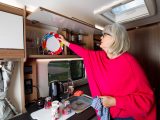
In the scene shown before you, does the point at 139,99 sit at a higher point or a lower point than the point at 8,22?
lower

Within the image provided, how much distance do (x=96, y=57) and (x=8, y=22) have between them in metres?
0.79

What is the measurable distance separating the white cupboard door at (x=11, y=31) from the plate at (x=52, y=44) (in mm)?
386

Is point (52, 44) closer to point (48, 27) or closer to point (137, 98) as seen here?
point (48, 27)

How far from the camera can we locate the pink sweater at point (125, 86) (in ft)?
3.03

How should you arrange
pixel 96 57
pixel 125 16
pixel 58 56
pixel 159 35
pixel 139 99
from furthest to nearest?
pixel 159 35, pixel 125 16, pixel 58 56, pixel 96 57, pixel 139 99

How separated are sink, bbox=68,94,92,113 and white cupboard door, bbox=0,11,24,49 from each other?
2.61 feet

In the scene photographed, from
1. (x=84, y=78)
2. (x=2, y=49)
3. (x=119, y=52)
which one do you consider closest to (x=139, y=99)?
(x=119, y=52)

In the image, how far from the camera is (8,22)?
38.9 inches

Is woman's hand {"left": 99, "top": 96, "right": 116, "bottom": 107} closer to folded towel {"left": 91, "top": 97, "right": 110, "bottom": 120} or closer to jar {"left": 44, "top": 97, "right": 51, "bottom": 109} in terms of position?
folded towel {"left": 91, "top": 97, "right": 110, "bottom": 120}

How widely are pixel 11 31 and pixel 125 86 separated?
0.98m

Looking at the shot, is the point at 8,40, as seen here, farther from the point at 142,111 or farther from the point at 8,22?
the point at 142,111

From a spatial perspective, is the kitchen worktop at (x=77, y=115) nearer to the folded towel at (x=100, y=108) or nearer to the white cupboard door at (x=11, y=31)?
the folded towel at (x=100, y=108)

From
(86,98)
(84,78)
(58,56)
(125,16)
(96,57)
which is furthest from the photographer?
(84,78)

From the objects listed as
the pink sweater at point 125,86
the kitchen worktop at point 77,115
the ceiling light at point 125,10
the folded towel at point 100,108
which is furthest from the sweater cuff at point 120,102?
the ceiling light at point 125,10
